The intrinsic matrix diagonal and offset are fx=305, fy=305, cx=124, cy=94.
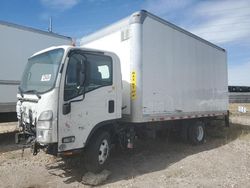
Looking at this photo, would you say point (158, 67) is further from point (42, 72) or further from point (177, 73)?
point (42, 72)

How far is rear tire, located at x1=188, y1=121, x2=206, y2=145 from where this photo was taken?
1032 cm

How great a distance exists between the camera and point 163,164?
781 cm

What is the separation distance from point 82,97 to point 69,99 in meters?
0.32

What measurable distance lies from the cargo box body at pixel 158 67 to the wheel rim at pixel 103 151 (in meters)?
0.97

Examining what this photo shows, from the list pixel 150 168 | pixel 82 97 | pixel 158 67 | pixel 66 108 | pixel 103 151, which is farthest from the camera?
pixel 158 67

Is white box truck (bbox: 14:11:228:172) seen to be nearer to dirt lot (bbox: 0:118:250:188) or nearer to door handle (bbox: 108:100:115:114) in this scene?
door handle (bbox: 108:100:115:114)

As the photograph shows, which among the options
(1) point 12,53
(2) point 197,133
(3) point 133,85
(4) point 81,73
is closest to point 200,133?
(2) point 197,133

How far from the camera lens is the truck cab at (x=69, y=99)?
5.87m

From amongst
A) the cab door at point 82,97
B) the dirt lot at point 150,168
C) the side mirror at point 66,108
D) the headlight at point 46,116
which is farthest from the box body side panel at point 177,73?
the headlight at point 46,116

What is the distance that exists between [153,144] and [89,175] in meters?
4.10

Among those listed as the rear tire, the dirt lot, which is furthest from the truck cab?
the rear tire

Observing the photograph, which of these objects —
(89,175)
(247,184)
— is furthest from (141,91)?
(247,184)

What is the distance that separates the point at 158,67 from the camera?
26.8 ft

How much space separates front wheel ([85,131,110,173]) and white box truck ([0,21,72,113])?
15.0 feet
